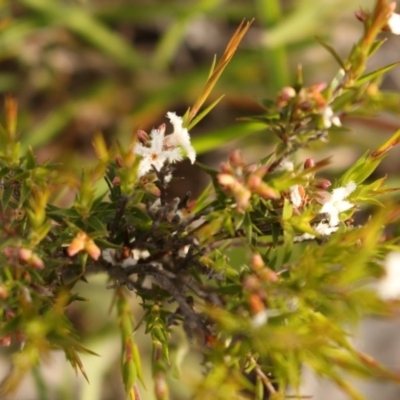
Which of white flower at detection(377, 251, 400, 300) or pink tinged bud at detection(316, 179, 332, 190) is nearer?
white flower at detection(377, 251, 400, 300)

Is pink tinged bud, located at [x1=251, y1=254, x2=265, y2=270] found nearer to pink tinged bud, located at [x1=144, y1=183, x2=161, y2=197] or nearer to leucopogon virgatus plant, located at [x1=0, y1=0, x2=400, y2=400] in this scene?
leucopogon virgatus plant, located at [x1=0, y1=0, x2=400, y2=400]

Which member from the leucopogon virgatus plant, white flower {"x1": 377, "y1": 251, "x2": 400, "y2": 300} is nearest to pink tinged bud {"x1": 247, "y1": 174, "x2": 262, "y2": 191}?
the leucopogon virgatus plant

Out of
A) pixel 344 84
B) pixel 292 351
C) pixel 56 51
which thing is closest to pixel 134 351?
pixel 292 351

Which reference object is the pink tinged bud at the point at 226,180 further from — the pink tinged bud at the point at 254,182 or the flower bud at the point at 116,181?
the flower bud at the point at 116,181

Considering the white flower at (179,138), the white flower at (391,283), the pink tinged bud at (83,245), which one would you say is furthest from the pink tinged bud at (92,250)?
the white flower at (391,283)

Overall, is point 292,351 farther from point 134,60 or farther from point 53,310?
point 134,60

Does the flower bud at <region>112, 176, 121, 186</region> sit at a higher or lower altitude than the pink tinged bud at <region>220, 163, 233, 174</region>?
lower

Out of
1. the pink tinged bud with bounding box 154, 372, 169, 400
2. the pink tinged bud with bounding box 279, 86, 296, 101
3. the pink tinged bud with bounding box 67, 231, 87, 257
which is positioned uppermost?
the pink tinged bud with bounding box 279, 86, 296, 101
